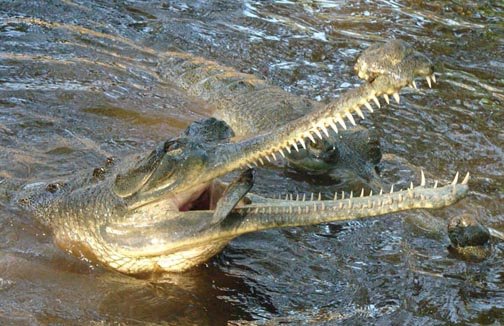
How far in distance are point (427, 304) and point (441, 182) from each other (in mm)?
1836

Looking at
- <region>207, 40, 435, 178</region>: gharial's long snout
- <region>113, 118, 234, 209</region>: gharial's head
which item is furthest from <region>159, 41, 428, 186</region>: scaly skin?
<region>207, 40, 435, 178</region>: gharial's long snout

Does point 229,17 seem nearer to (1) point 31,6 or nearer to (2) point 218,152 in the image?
(1) point 31,6

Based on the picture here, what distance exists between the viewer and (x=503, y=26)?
32.7 feet

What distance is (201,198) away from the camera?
4.71 metres

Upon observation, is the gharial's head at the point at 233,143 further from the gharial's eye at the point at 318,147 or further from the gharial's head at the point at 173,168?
the gharial's eye at the point at 318,147

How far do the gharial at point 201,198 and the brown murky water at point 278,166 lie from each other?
236mm

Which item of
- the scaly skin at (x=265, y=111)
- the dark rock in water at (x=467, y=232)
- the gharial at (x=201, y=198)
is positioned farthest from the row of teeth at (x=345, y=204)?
the dark rock in water at (x=467, y=232)

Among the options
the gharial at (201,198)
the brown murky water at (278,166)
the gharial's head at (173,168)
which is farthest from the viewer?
the brown murky water at (278,166)

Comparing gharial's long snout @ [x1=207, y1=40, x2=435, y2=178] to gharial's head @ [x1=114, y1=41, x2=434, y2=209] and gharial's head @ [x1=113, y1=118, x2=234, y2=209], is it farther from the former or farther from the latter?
gharial's head @ [x1=113, y1=118, x2=234, y2=209]

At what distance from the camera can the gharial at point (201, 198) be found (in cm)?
374

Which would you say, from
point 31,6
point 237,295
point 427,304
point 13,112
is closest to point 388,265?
point 427,304

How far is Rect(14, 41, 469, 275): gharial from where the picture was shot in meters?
3.74

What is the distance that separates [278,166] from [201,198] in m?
2.14

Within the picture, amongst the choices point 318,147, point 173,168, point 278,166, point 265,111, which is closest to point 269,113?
point 265,111
